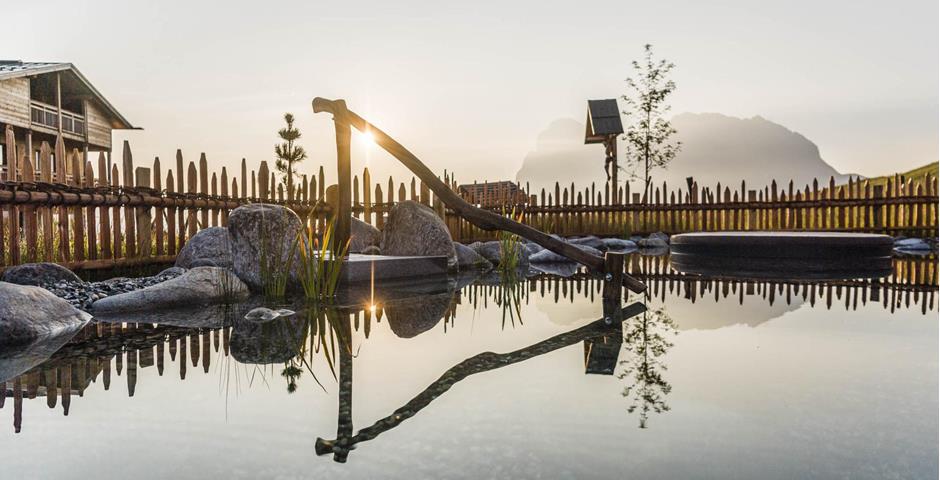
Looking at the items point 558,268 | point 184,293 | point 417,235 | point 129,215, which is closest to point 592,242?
point 558,268

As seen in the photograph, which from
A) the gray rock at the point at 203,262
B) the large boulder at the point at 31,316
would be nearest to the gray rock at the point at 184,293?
the large boulder at the point at 31,316

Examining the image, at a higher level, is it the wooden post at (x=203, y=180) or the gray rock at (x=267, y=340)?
the wooden post at (x=203, y=180)

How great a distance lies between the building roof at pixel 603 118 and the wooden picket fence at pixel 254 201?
3.49 metres

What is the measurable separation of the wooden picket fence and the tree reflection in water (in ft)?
8.29

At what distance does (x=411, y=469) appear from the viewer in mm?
1700

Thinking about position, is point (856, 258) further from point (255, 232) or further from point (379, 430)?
point (379, 430)

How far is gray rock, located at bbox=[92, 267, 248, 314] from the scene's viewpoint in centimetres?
478

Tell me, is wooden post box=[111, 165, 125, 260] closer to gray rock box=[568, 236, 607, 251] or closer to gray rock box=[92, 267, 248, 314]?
gray rock box=[92, 267, 248, 314]

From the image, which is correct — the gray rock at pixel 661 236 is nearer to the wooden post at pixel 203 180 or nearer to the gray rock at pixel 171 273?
the wooden post at pixel 203 180

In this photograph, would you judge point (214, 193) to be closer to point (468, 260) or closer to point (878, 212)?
point (468, 260)

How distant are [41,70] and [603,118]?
21585 millimetres

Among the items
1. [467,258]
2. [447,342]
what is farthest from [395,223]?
[447,342]

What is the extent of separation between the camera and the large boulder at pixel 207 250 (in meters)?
7.04

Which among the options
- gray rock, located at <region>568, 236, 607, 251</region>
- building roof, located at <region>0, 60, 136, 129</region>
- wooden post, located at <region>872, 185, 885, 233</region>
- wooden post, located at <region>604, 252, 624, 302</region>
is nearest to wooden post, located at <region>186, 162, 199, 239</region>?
wooden post, located at <region>604, 252, 624, 302</region>
